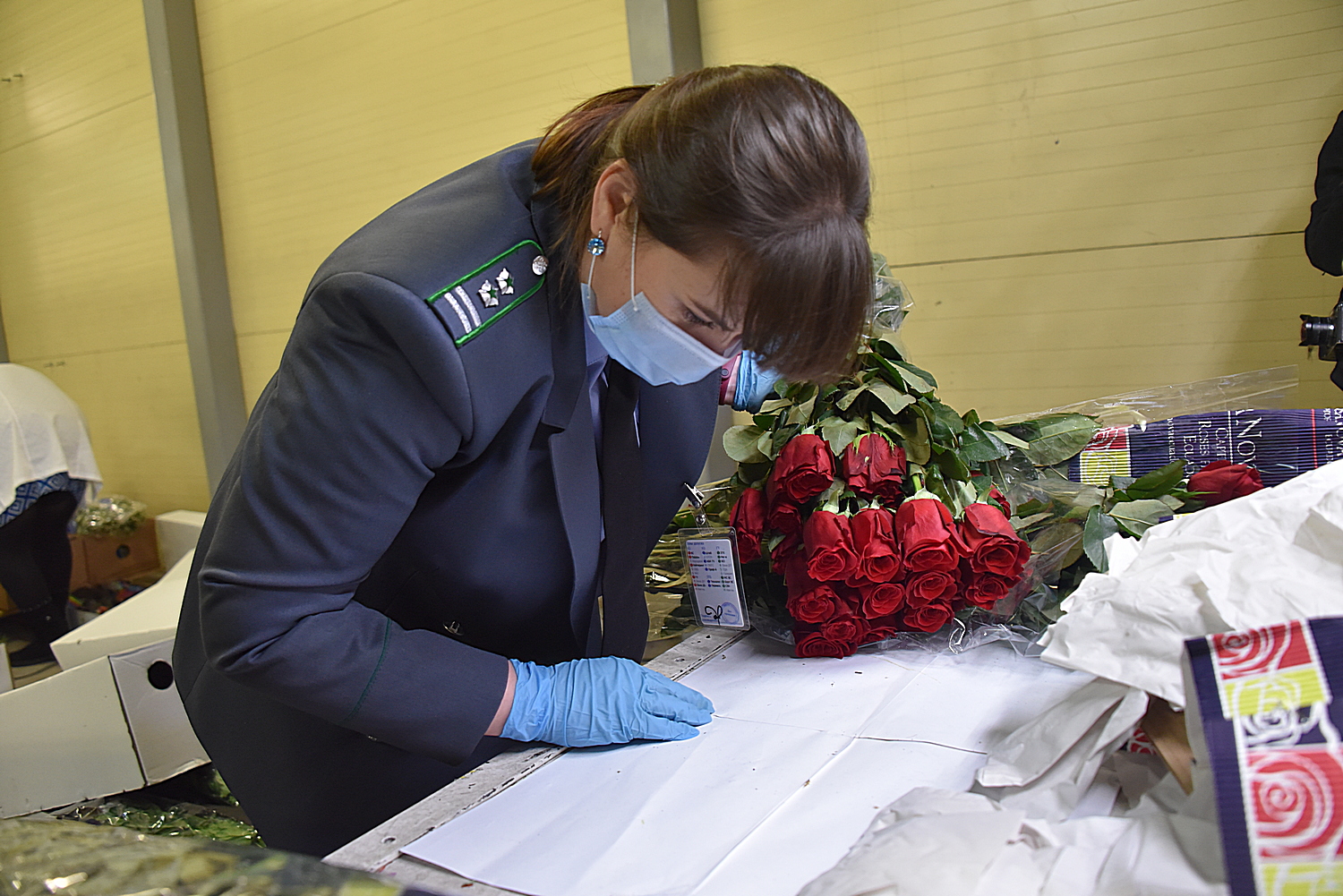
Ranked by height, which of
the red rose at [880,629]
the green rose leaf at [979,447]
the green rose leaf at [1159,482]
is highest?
the green rose leaf at [979,447]

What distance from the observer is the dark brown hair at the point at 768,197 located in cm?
74

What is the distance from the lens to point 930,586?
0.96m

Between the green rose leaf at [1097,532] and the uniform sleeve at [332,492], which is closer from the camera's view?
the uniform sleeve at [332,492]

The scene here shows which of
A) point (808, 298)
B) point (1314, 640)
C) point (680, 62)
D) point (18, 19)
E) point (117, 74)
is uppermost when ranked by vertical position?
point (18, 19)

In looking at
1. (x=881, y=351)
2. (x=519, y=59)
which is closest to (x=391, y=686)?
(x=881, y=351)

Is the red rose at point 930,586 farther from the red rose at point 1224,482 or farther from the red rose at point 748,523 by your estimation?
the red rose at point 1224,482

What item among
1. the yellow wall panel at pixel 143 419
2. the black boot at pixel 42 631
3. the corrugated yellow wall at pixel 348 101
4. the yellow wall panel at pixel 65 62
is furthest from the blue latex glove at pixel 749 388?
the yellow wall panel at pixel 65 62

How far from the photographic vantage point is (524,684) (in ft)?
3.09

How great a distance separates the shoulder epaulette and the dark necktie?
0.63ft

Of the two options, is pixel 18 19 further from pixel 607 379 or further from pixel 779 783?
pixel 779 783

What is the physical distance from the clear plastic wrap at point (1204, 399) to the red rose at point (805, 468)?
0.35 meters

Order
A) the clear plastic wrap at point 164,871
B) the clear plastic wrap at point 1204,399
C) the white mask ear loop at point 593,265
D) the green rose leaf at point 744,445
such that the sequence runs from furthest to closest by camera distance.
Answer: the clear plastic wrap at point 1204,399, the green rose leaf at point 744,445, the white mask ear loop at point 593,265, the clear plastic wrap at point 164,871

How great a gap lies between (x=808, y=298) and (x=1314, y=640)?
0.43 meters

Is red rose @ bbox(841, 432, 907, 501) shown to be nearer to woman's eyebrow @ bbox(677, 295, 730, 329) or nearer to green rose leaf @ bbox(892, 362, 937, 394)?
green rose leaf @ bbox(892, 362, 937, 394)
